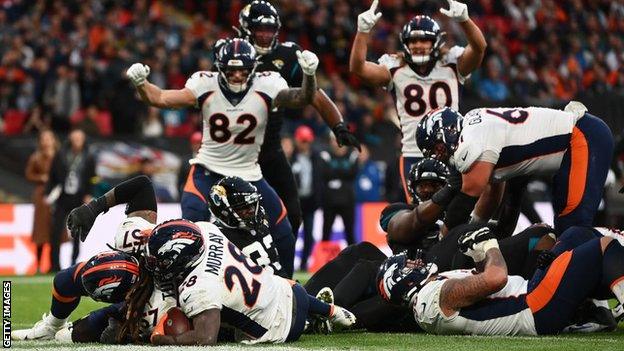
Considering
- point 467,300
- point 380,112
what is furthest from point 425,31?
point 380,112

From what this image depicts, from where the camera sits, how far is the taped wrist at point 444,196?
25.3ft

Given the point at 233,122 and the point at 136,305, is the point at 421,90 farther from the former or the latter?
the point at 136,305

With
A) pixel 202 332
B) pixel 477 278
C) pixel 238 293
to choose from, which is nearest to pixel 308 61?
pixel 477 278

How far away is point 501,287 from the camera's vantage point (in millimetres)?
6848

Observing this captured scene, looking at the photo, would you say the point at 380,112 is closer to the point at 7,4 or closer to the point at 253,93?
the point at 7,4

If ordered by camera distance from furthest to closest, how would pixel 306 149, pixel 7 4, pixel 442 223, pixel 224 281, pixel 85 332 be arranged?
pixel 7 4 < pixel 306 149 < pixel 442 223 < pixel 85 332 < pixel 224 281

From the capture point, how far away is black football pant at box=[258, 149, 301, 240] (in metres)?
9.38

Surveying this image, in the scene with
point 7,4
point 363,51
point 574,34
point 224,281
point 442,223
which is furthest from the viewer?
point 574,34

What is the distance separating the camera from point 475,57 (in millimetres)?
9344

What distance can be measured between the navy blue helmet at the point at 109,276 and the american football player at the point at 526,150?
2059 mm

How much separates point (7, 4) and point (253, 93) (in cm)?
1105

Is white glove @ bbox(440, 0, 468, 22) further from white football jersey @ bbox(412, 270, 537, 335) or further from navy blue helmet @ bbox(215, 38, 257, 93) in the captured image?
white football jersey @ bbox(412, 270, 537, 335)

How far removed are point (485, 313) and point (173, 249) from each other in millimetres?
1851

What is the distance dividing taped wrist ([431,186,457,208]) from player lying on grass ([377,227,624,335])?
1.97ft
